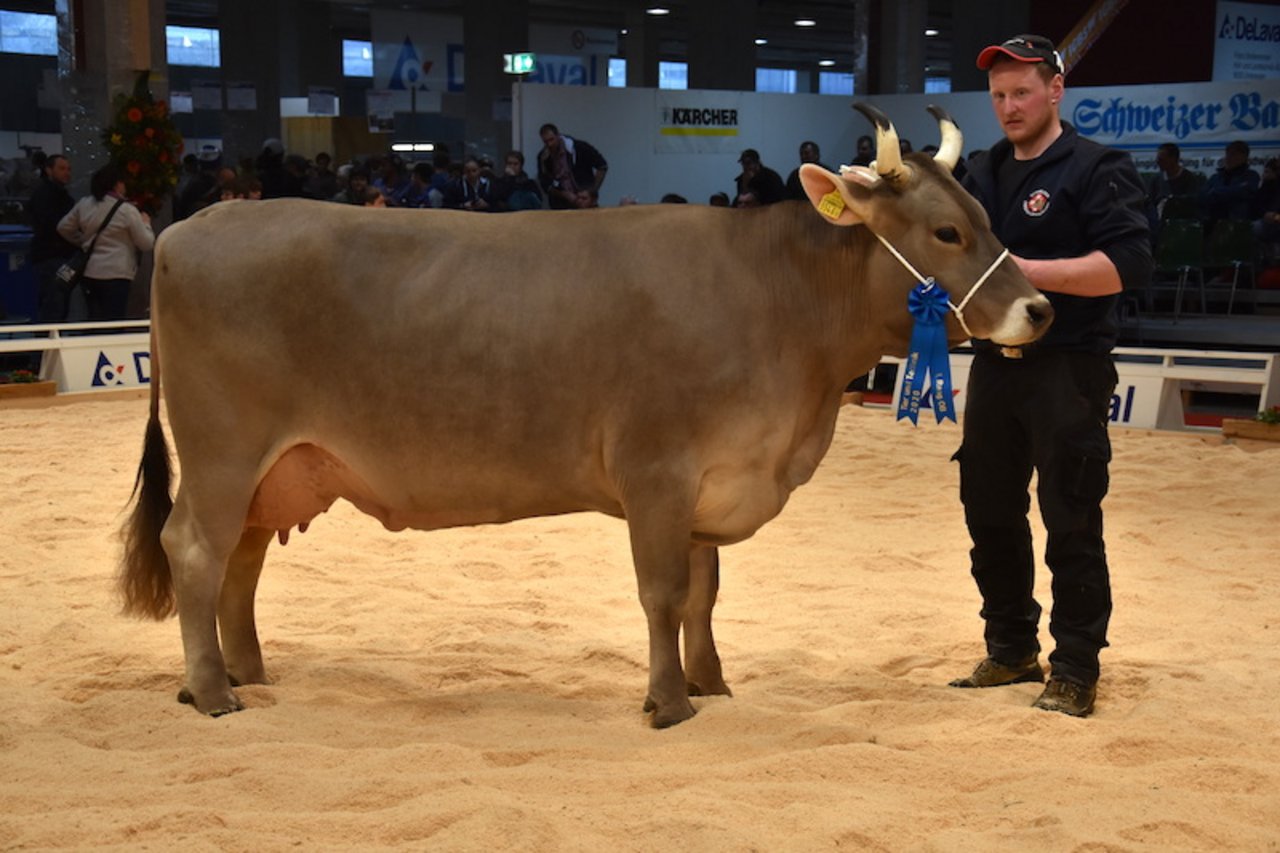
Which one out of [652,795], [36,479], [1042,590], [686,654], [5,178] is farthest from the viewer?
[5,178]

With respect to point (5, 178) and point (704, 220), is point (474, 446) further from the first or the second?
point (5, 178)

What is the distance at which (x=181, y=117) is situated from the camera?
32312mm

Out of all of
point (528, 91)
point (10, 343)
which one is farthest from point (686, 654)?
point (528, 91)

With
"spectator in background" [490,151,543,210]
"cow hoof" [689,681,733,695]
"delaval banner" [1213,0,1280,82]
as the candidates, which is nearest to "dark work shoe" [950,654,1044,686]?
"cow hoof" [689,681,733,695]

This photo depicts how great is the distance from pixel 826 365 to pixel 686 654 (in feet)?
3.84

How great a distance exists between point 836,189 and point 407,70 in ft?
71.8

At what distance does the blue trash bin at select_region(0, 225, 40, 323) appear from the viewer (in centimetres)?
1595

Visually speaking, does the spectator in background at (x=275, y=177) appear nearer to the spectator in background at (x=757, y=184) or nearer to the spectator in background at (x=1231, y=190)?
the spectator in background at (x=757, y=184)

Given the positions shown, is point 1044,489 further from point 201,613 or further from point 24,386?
point 24,386

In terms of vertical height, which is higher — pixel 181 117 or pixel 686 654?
pixel 181 117

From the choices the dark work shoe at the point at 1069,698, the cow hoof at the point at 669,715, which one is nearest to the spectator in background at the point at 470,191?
the cow hoof at the point at 669,715

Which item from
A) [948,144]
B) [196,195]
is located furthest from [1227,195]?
[948,144]

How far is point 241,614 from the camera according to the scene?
539 centimetres

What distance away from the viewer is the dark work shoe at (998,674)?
5426 mm
